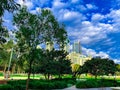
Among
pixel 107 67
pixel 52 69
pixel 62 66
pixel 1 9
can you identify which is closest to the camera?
pixel 1 9

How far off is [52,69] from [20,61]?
81.6 ft

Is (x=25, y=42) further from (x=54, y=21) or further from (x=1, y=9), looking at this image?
(x=1, y=9)

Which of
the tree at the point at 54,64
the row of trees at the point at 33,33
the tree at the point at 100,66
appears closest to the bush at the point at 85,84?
the tree at the point at 54,64

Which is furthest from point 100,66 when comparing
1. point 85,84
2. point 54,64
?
point 85,84

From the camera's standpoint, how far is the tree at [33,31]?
68.4ft

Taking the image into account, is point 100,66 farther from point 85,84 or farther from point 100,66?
point 85,84

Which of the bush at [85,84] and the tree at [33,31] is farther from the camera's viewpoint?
the bush at [85,84]

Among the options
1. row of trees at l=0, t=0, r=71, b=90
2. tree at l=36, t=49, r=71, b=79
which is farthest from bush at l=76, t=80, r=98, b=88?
row of trees at l=0, t=0, r=71, b=90

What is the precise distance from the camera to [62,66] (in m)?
50.5

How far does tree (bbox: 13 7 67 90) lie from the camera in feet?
68.4

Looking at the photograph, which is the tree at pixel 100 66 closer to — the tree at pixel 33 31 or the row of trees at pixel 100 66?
→ the row of trees at pixel 100 66

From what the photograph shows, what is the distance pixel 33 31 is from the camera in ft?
68.2

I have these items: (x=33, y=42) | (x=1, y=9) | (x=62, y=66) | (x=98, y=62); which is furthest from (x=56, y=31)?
(x=98, y=62)

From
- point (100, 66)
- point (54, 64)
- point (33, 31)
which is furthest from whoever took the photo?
point (100, 66)
